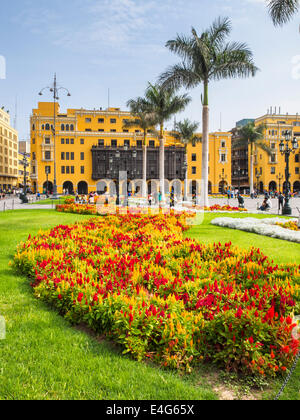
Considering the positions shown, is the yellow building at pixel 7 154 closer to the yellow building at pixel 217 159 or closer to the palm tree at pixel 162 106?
the yellow building at pixel 217 159

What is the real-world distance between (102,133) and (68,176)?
35.2 feet

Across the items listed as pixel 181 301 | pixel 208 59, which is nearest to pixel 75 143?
pixel 208 59

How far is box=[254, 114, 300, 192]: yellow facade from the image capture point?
72250 millimetres

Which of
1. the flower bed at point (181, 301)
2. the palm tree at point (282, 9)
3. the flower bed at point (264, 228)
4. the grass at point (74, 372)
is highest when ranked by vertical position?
the palm tree at point (282, 9)

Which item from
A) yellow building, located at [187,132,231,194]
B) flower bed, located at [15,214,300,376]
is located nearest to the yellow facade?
yellow building, located at [187,132,231,194]

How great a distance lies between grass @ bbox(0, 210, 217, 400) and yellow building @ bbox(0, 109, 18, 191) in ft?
246

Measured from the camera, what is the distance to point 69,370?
3.22m

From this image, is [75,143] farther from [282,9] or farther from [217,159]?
[282,9]

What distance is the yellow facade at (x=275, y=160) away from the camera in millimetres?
72250

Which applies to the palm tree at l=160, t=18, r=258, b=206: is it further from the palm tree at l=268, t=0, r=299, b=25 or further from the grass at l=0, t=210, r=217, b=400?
the grass at l=0, t=210, r=217, b=400

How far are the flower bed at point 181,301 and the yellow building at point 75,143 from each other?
55205 mm

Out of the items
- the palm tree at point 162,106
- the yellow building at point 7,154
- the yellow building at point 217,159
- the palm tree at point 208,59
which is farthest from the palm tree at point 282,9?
the yellow building at point 7,154

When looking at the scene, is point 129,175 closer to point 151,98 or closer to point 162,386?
point 151,98

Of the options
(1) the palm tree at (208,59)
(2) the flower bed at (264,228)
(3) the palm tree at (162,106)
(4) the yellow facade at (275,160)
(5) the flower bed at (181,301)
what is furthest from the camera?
(4) the yellow facade at (275,160)
